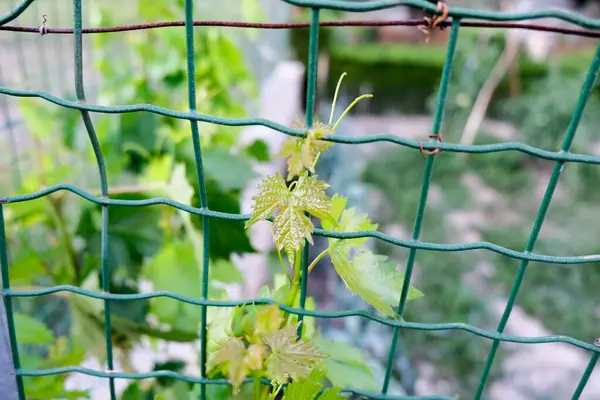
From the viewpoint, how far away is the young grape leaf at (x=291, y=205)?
46cm

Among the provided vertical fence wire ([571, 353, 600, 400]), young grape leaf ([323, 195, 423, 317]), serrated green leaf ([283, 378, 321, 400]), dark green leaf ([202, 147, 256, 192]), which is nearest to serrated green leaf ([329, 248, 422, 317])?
young grape leaf ([323, 195, 423, 317])

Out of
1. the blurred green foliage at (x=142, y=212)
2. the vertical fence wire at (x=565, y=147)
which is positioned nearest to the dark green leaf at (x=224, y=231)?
the blurred green foliage at (x=142, y=212)

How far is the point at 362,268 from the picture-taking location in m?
0.52

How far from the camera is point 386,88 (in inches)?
264

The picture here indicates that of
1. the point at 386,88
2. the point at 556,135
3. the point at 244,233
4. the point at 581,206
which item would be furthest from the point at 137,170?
the point at 386,88

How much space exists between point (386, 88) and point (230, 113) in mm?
5893

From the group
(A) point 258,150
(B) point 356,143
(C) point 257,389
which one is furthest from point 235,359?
(A) point 258,150

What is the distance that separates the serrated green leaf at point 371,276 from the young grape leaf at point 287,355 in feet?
0.24

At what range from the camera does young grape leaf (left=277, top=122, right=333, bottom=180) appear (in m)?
0.43

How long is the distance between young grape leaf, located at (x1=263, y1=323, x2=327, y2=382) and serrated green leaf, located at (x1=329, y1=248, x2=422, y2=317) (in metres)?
0.07

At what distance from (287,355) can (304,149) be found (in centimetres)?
20

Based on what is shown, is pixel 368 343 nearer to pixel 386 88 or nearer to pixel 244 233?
pixel 244 233

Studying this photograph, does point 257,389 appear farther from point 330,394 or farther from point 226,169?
point 226,169

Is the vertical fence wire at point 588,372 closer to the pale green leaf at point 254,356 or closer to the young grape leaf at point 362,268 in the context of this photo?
the young grape leaf at point 362,268
